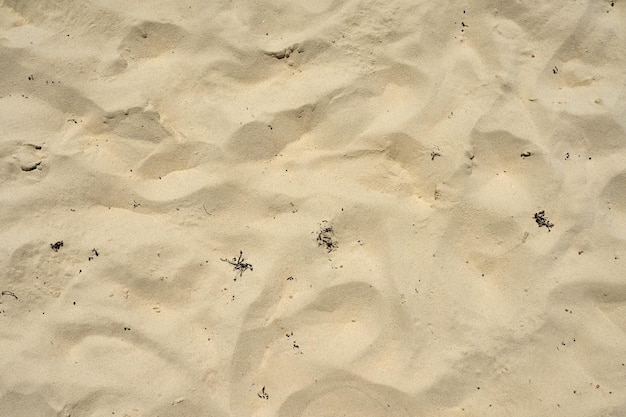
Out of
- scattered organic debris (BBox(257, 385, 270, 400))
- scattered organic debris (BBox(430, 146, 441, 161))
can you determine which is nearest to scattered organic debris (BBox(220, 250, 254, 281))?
scattered organic debris (BBox(257, 385, 270, 400))

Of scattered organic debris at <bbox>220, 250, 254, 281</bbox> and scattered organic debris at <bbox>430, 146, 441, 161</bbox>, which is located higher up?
scattered organic debris at <bbox>430, 146, 441, 161</bbox>

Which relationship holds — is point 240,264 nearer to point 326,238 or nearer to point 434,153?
point 326,238

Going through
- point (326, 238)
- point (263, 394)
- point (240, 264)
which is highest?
point (326, 238)

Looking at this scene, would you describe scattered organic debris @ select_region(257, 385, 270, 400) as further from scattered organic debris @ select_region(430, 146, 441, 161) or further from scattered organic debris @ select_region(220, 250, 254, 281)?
scattered organic debris @ select_region(430, 146, 441, 161)

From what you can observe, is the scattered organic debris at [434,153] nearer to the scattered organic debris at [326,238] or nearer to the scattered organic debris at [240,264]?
the scattered organic debris at [326,238]

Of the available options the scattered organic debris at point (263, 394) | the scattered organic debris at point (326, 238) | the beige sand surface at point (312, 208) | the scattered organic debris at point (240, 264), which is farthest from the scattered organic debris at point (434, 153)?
the scattered organic debris at point (263, 394)

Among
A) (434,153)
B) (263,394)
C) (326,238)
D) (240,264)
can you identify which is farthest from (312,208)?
(263,394)

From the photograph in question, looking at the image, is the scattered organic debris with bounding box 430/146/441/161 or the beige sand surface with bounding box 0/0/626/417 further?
the scattered organic debris with bounding box 430/146/441/161
